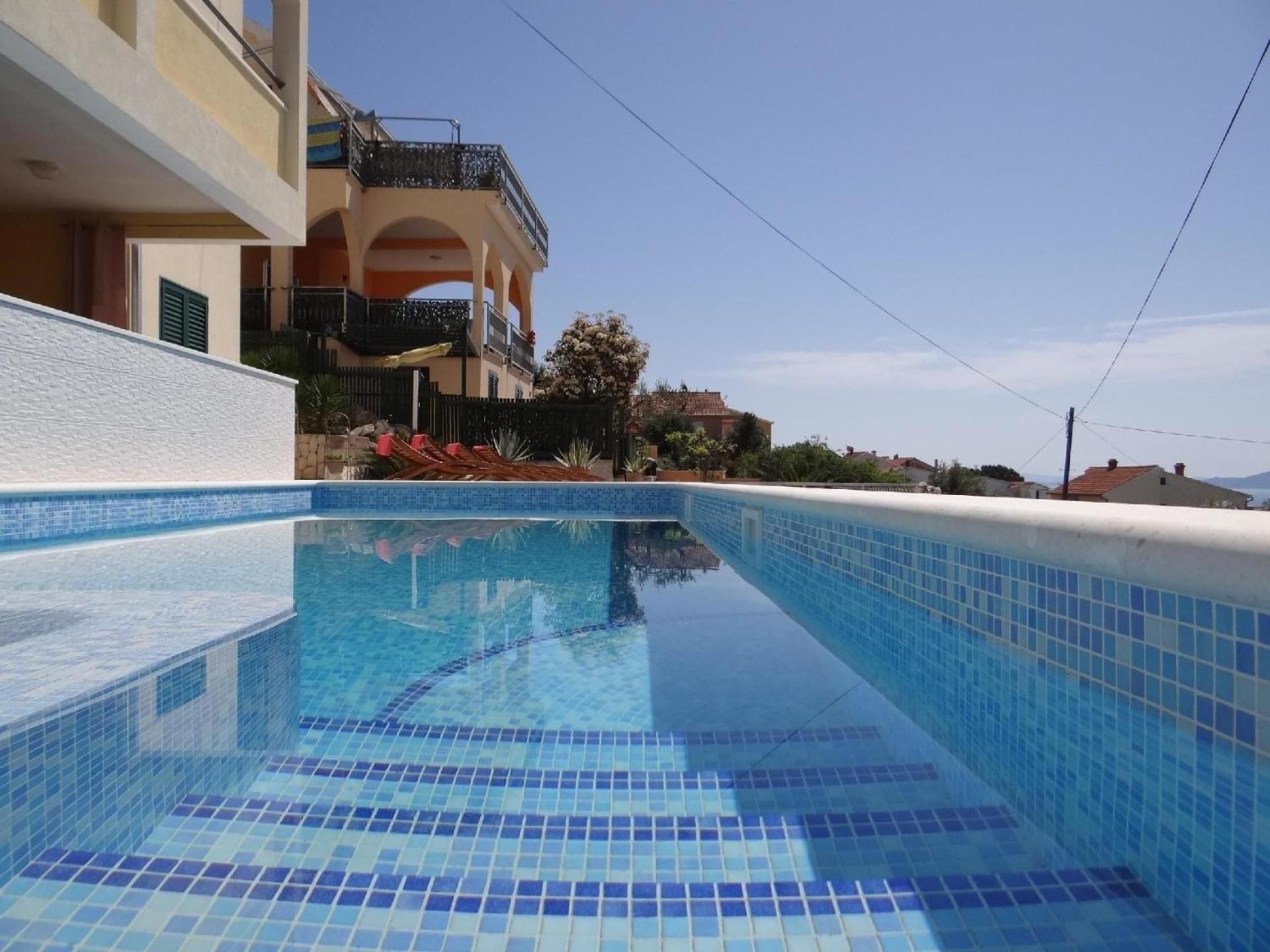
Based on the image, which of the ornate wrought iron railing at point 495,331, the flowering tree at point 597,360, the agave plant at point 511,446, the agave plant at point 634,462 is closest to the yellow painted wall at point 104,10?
the agave plant at point 511,446

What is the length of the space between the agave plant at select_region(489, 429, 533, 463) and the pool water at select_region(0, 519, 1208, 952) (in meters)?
12.8

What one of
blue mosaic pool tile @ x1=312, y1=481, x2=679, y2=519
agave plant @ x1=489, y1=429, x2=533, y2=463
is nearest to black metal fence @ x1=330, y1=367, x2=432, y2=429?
agave plant @ x1=489, y1=429, x2=533, y2=463

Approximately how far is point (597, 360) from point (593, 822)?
22.2 metres

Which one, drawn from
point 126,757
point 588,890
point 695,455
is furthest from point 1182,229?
point 126,757

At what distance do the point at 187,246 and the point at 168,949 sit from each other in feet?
38.0

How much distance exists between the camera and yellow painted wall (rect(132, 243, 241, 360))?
394 inches

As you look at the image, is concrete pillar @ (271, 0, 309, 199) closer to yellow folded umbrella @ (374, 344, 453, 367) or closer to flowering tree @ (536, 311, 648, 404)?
yellow folded umbrella @ (374, 344, 453, 367)

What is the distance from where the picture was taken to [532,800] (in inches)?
78.1

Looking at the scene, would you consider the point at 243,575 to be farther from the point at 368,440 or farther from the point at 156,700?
the point at 368,440

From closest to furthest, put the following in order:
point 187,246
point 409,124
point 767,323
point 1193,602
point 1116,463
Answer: point 1193,602, point 187,246, point 409,124, point 767,323, point 1116,463

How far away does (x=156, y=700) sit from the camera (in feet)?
8.52

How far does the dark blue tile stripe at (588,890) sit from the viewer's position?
1.43m

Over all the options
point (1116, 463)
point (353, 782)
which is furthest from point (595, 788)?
point (1116, 463)

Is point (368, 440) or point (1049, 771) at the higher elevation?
point (368, 440)
